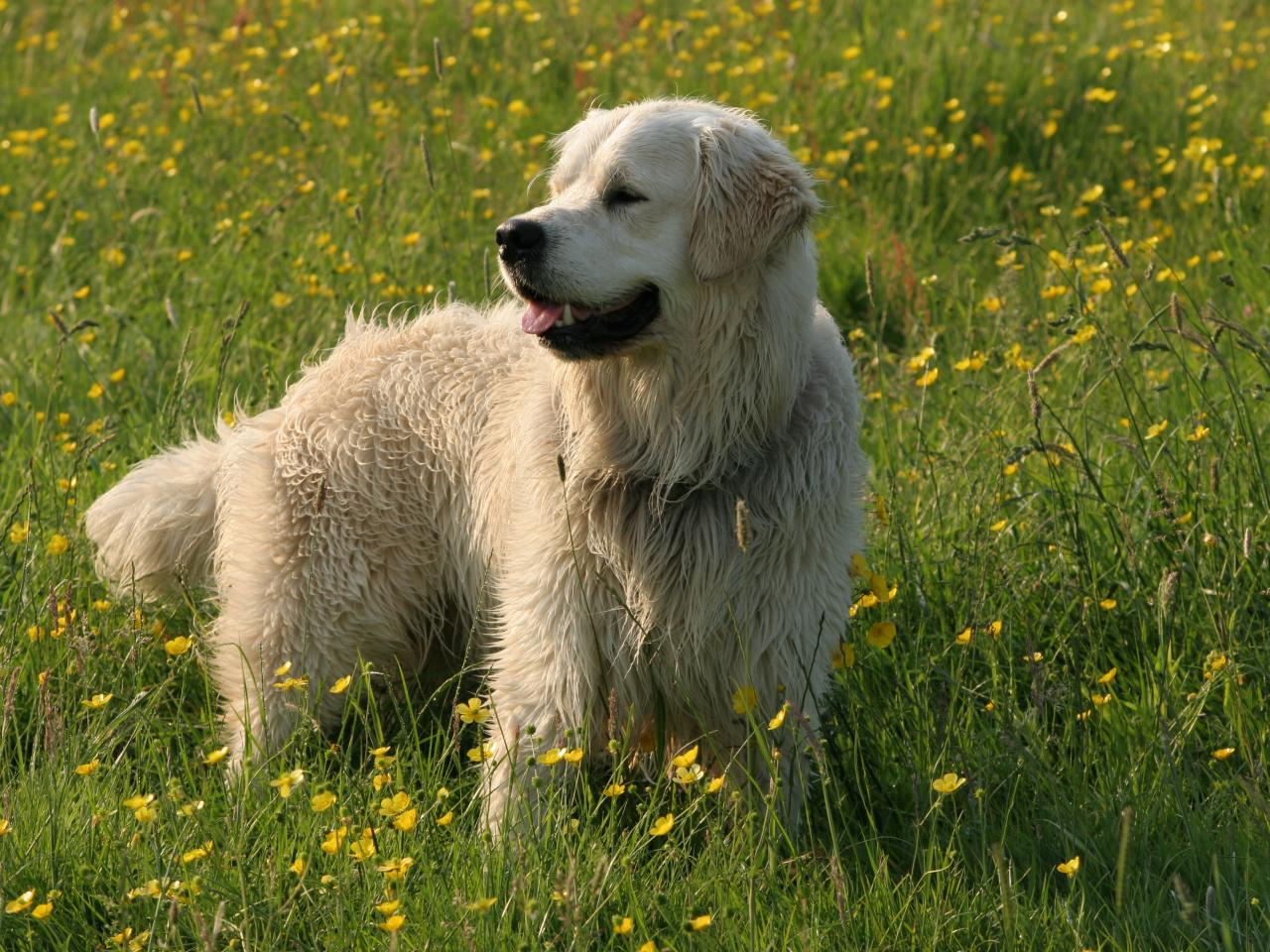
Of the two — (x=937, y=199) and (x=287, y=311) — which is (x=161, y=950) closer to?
(x=287, y=311)

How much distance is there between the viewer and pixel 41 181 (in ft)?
22.3

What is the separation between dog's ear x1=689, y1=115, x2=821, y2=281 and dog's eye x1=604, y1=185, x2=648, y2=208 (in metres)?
0.14

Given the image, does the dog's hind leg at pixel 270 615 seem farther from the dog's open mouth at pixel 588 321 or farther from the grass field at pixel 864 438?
the dog's open mouth at pixel 588 321

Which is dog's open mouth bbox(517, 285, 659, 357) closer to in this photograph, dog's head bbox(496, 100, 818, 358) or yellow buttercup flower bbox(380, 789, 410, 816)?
dog's head bbox(496, 100, 818, 358)

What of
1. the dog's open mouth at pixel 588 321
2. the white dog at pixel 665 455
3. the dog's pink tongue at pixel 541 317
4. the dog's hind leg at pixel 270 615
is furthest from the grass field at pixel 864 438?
the dog's pink tongue at pixel 541 317

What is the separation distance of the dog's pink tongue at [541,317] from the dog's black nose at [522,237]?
13cm

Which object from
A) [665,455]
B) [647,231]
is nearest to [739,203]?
[647,231]

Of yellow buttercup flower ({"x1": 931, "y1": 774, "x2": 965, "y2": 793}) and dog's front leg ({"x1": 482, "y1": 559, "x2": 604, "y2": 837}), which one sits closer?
yellow buttercup flower ({"x1": 931, "y1": 774, "x2": 965, "y2": 793})

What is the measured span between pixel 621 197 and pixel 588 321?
0.29m

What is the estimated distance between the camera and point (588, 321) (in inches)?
134

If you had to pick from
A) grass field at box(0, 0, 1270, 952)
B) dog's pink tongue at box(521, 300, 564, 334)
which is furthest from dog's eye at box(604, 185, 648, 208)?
grass field at box(0, 0, 1270, 952)

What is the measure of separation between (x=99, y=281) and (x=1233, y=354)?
4.24 m

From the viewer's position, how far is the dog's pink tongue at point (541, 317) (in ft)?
11.1

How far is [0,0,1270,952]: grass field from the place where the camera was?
2.95 meters
